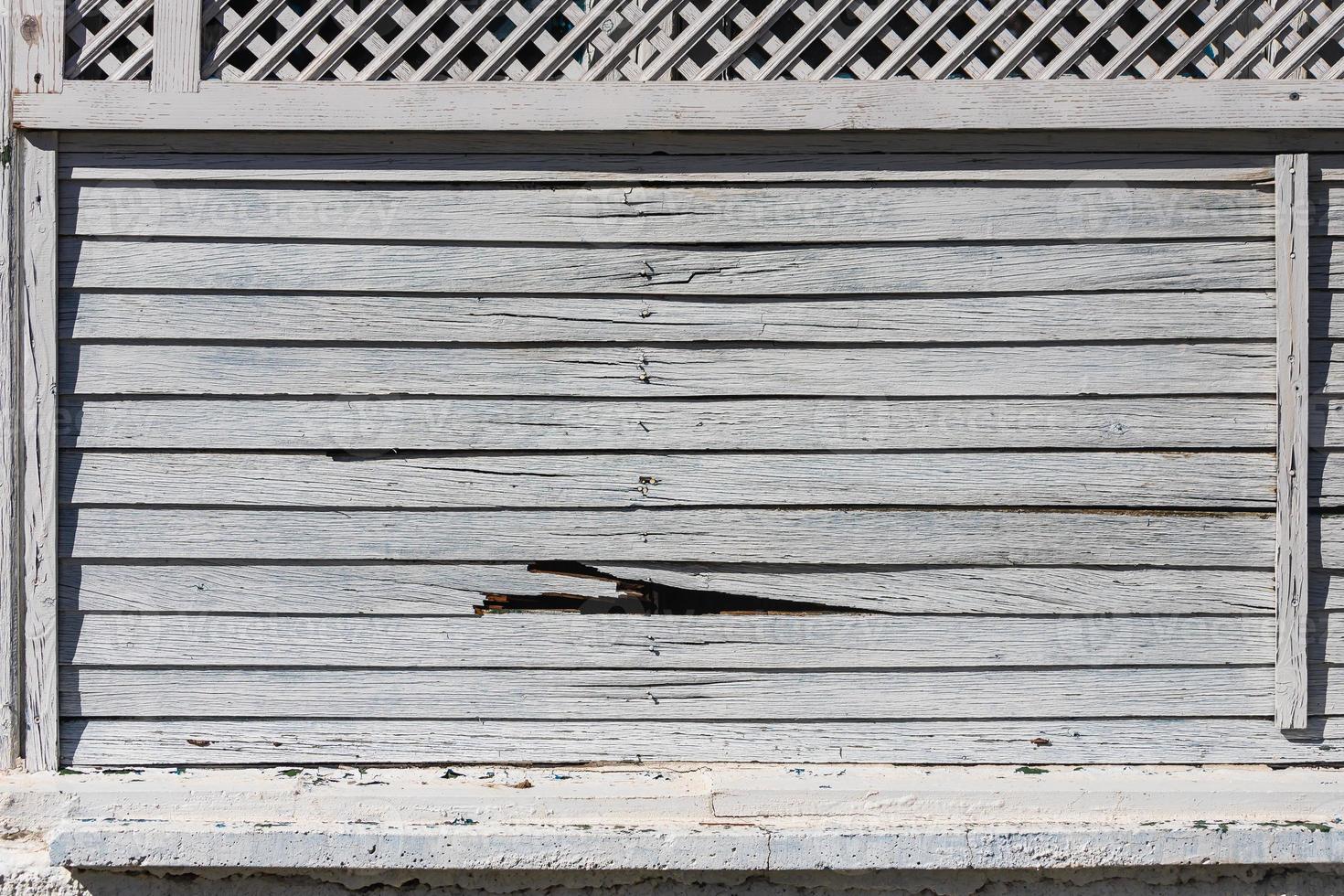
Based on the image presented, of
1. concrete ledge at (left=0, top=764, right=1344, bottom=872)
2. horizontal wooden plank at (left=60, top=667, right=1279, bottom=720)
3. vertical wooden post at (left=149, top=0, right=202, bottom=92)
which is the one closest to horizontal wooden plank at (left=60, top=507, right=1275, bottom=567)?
horizontal wooden plank at (left=60, top=667, right=1279, bottom=720)

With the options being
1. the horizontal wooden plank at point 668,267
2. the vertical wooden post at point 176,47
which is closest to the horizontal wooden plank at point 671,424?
the horizontal wooden plank at point 668,267

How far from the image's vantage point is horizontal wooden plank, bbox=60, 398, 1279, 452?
2.61 metres

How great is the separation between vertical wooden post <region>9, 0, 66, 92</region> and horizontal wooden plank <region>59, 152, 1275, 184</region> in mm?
185

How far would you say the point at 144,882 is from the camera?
2596 mm

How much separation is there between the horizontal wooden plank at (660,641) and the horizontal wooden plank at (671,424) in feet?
1.54

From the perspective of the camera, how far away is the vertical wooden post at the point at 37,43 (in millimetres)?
2551

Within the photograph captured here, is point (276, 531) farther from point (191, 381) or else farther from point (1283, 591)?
point (1283, 591)

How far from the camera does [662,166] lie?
8.62 ft

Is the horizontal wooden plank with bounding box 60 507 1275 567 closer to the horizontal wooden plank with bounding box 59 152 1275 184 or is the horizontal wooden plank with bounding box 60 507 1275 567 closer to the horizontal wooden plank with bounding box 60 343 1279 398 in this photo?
the horizontal wooden plank with bounding box 60 343 1279 398

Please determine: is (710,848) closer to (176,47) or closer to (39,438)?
(39,438)

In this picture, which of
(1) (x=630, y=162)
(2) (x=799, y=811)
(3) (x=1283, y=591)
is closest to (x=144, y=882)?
(2) (x=799, y=811)

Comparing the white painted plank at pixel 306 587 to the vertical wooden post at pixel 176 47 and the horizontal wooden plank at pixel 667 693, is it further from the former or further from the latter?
the vertical wooden post at pixel 176 47

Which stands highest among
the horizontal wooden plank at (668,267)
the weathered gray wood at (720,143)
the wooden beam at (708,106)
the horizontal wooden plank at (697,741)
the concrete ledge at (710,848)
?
the wooden beam at (708,106)

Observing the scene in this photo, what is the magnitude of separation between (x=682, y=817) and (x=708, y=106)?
1.86 m
